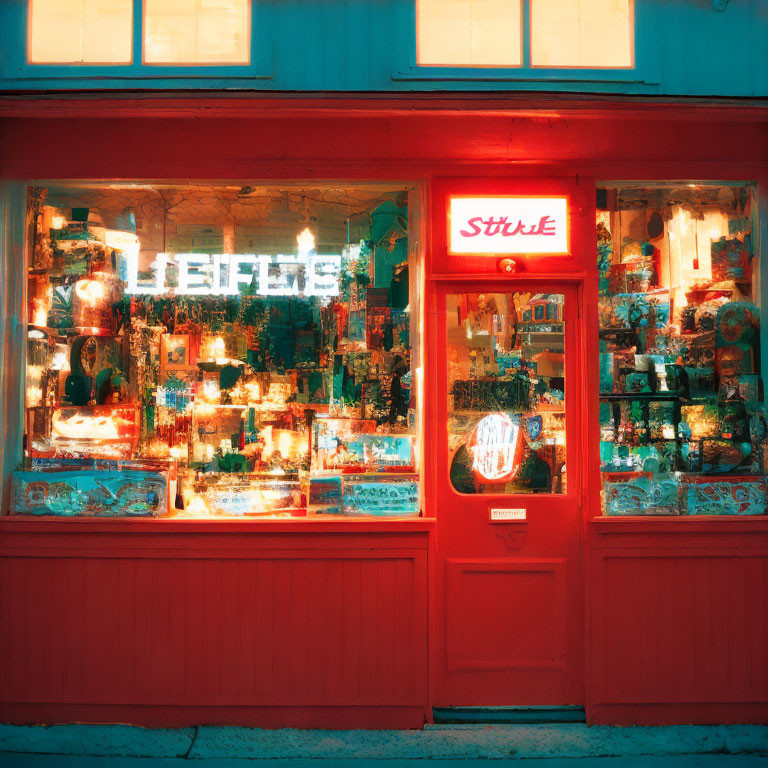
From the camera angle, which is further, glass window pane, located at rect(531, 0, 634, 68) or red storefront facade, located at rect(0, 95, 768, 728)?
glass window pane, located at rect(531, 0, 634, 68)

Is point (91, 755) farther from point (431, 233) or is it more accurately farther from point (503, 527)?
point (431, 233)

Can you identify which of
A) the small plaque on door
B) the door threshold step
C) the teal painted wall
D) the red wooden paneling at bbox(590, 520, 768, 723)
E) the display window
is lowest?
the door threshold step

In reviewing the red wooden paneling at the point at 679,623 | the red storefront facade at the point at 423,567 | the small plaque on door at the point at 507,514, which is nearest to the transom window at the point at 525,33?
the red storefront facade at the point at 423,567

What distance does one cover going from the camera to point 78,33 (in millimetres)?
4395

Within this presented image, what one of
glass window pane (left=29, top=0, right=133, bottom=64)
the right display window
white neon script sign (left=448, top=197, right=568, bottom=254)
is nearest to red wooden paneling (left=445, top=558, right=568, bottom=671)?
the right display window

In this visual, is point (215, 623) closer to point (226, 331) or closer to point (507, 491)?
point (226, 331)

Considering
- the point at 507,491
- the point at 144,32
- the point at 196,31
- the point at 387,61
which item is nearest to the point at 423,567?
the point at 507,491

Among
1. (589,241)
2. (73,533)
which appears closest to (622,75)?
(589,241)

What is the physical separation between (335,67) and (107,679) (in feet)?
14.2

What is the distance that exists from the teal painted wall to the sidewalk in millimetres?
4231

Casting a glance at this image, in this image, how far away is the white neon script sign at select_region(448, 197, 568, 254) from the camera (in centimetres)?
440

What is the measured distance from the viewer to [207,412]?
14.9 ft

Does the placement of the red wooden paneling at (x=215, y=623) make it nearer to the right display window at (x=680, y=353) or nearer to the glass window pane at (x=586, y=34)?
the right display window at (x=680, y=353)

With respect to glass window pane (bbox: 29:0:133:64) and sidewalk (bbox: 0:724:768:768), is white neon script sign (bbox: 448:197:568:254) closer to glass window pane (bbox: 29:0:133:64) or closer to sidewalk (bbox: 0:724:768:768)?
glass window pane (bbox: 29:0:133:64)
